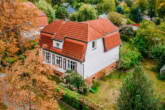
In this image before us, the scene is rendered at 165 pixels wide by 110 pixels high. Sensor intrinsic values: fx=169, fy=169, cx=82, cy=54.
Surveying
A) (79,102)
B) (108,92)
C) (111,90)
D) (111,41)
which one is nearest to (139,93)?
(79,102)

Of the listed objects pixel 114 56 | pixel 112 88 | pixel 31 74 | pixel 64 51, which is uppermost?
pixel 31 74

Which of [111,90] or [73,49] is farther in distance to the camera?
[111,90]

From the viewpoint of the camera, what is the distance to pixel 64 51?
2034cm

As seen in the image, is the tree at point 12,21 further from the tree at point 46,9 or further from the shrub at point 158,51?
the tree at point 46,9

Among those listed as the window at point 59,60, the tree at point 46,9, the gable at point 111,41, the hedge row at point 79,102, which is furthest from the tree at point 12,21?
the tree at point 46,9

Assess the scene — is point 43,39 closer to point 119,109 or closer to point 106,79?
point 106,79

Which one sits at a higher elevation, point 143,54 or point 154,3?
point 154,3

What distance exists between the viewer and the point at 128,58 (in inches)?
1018

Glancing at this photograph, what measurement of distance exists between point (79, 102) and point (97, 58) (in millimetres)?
7221

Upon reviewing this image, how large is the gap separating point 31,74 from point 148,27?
24.5 metres

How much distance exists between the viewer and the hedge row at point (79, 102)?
1505cm

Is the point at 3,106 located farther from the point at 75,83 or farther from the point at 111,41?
the point at 111,41

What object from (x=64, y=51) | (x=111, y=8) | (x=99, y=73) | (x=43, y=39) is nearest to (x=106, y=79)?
(x=99, y=73)

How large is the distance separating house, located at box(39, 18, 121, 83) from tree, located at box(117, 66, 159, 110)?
8.21 meters
